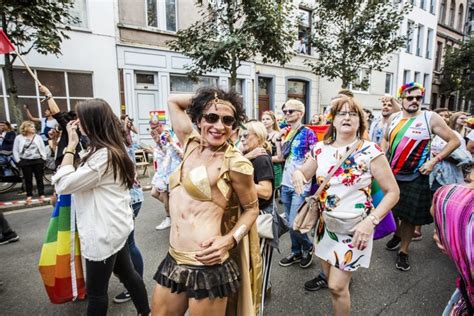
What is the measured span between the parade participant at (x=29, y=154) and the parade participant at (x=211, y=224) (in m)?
5.95

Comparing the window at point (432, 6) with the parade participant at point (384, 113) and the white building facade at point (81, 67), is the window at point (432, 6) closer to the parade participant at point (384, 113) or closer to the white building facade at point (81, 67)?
the parade participant at point (384, 113)

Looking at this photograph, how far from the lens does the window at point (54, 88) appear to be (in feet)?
30.3

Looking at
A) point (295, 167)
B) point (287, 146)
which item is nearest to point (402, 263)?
point (295, 167)

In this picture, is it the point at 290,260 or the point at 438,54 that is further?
the point at 438,54

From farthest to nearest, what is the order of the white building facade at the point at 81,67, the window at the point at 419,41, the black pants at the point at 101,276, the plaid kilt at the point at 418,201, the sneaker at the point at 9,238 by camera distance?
the window at the point at 419,41, the white building facade at the point at 81,67, the sneaker at the point at 9,238, the plaid kilt at the point at 418,201, the black pants at the point at 101,276

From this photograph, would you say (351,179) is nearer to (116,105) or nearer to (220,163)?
(220,163)

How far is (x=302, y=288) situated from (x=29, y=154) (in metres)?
6.22

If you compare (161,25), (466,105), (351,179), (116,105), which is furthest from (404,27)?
(351,179)

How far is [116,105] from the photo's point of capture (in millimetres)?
10766

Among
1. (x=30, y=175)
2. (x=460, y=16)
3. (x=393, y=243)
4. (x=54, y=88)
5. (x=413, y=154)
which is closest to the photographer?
(x=413, y=154)

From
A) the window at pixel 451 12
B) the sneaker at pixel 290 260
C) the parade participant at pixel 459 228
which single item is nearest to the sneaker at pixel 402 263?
the sneaker at pixel 290 260

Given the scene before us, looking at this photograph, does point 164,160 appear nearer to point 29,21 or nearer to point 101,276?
point 101,276

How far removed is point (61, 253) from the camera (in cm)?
219

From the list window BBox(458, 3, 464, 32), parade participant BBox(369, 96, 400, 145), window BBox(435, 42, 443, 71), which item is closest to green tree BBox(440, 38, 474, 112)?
window BBox(435, 42, 443, 71)
